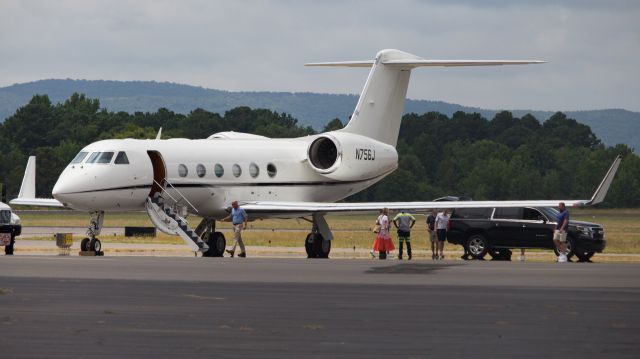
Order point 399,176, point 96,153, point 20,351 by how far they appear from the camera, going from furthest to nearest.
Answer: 1. point 399,176
2. point 96,153
3. point 20,351

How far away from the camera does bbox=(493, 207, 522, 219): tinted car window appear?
41.0m

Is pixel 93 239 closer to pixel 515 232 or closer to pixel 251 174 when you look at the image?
pixel 251 174

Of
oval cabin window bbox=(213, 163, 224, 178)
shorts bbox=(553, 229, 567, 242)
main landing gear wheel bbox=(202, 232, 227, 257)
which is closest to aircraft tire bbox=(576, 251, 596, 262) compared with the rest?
shorts bbox=(553, 229, 567, 242)

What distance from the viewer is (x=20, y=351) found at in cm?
1458

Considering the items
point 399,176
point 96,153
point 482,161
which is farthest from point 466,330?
point 482,161

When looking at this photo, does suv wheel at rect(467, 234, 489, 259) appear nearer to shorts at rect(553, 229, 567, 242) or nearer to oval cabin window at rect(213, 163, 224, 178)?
shorts at rect(553, 229, 567, 242)

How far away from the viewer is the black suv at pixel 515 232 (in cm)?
4009

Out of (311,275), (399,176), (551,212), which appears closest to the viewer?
(311,275)

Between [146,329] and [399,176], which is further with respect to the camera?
[399,176]

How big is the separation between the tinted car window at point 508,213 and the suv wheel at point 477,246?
794 millimetres

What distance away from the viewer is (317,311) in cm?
1945

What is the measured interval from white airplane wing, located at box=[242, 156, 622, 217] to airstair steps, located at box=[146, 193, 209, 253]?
2281 mm

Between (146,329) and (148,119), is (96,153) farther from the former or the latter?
(148,119)

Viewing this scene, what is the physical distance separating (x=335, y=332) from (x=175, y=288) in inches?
303
